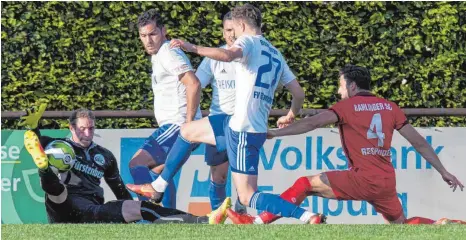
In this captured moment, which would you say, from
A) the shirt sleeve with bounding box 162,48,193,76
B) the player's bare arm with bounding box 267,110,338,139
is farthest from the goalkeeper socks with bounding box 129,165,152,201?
the player's bare arm with bounding box 267,110,338,139

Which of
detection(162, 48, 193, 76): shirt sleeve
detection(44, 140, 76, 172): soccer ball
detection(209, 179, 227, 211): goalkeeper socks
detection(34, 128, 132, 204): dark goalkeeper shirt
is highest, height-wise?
detection(162, 48, 193, 76): shirt sleeve

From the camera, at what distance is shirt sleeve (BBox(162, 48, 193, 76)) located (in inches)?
436

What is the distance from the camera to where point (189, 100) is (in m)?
10.9

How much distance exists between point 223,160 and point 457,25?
3043 mm

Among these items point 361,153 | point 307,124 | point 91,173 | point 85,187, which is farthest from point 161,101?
point 361,153

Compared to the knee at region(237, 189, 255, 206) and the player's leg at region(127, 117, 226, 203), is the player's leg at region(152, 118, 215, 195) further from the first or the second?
the knee at region(237, 189, 255, 206)

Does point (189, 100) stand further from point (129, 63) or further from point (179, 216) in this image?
point (129, 63)

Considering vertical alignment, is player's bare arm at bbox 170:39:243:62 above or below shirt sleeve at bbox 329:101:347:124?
above

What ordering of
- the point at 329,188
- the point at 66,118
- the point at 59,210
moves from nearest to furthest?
1. the point at 329,188
2. the point at 59,210
3. the point at 66,118

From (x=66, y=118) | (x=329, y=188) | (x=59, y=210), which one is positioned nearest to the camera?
(x=329, y=188)

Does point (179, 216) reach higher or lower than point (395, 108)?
lower

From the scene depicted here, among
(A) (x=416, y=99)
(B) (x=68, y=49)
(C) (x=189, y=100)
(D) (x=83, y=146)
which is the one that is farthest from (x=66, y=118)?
(A) (x=416, y=99)

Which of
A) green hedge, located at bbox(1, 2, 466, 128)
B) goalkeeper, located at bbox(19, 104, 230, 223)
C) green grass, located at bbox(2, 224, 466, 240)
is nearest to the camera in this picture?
green grass, located at bbox(2, 224, 466, 240)

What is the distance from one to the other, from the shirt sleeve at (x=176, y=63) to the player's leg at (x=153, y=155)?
1.75 ft
